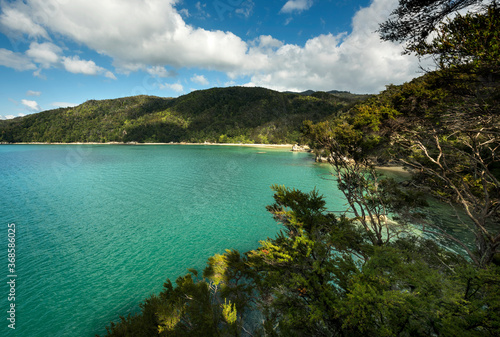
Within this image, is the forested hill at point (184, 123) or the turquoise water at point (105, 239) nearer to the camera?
the turquoise water at point (105, 239)

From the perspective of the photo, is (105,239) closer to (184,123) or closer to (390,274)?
(390,274)

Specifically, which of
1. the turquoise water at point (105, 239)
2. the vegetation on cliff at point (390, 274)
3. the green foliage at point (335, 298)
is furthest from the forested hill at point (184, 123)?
the green foliage at point (335, 298)

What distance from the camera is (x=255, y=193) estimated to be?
26.0m

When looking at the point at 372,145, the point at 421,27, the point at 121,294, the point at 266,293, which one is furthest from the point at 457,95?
the point at 121,294

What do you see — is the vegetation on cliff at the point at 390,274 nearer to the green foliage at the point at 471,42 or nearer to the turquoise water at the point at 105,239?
the green foliage at the point at 471,42

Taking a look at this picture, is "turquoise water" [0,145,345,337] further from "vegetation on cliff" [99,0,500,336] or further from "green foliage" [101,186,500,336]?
"green foliage" [101,186,500,336]

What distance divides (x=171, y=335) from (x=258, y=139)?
478 feet

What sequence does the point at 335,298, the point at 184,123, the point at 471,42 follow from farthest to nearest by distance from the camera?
Answer: 1. the point at 184,123
2. the point at 471,42
3. the point at 335,298

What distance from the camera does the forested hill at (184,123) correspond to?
512ft

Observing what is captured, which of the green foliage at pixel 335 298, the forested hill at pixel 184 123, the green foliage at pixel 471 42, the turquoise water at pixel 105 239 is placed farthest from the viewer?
the forested hill at pixel 184 123

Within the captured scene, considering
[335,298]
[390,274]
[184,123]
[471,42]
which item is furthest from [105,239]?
[184,123]

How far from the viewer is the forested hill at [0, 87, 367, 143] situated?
156125 millimetres

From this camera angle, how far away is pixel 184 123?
179750mm

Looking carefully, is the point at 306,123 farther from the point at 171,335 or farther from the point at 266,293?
A: the point at 171,335
